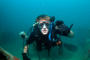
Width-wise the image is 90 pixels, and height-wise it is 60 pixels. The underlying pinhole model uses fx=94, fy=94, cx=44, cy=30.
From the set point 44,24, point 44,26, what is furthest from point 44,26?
point 44,24

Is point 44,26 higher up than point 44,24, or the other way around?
point 44,24

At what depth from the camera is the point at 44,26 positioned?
3.37 meters

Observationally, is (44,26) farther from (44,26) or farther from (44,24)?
(44,24)

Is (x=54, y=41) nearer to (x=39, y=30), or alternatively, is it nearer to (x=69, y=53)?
(x=39, y=30)

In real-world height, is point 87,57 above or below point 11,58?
above

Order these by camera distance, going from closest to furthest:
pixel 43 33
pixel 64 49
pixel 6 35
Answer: pixel 43 33 → pixel 64 49 → pixel 6 35

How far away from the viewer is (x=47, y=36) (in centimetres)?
364

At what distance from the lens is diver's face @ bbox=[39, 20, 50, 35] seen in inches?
132

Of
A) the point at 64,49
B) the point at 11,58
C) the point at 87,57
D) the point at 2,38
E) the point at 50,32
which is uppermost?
the point at 2,38

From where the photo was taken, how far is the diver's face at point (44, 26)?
3345mm

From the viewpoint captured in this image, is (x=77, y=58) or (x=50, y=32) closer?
(x=50, y=32)

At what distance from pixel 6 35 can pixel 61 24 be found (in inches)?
405

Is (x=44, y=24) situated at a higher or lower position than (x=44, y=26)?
higher

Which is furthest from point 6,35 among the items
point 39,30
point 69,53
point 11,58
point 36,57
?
point 11,58
